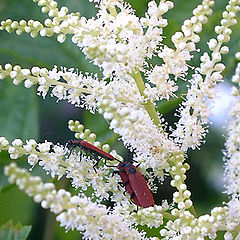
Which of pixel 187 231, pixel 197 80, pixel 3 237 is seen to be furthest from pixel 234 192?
pixel 3 237

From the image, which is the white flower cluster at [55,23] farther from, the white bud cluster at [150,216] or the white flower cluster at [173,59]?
the white bud cluster at [150,216]

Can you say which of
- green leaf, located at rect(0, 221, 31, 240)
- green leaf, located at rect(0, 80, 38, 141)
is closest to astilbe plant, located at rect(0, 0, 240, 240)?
green leaf, located at rect(0, 221, 31, 240)

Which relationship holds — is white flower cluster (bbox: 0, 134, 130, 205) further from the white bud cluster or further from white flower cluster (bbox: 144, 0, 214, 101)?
white flower cluster (bbox: 144, 0, 214, 101)

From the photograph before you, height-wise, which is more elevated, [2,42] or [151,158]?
[2,42]

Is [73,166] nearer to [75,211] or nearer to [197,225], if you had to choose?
[75,211]

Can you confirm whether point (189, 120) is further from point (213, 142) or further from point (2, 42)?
point (2, 42)

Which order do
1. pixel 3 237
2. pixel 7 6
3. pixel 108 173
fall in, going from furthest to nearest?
1. pixel 7 6
2. pixel 3 237
3. pixel 108 173

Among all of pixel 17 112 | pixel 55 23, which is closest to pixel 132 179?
pixel 55 23
